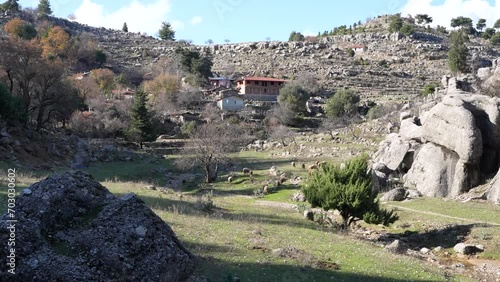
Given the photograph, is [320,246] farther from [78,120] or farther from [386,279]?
[78,120]

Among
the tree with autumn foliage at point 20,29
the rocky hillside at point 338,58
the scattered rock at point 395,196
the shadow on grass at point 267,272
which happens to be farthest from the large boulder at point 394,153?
the tree with autumn foliage at point 20,29

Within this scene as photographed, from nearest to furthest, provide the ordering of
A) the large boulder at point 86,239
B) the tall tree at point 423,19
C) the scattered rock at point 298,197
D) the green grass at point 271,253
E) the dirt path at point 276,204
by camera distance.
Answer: the large boulder at point 86,239 < the green grass at point 271,253 < the dirt path at point 276,204 < the scattered rock at point 298,197 < the tall tree at point 423,19

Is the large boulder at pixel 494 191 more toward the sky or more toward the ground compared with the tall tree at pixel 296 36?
more toward the ground

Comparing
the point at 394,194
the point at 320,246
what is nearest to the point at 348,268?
the point at 320,246

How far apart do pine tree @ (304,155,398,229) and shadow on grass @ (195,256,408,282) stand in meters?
9.98

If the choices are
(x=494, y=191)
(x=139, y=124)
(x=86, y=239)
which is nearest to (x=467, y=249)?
(x=494, y=191)

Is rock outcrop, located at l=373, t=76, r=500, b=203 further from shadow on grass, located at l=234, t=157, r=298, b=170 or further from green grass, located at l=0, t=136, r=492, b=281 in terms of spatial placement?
shadow on grass, located at l=234, t=157, r=298, b=170

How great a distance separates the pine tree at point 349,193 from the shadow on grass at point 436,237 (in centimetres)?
103

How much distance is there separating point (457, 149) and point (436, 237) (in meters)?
8.88

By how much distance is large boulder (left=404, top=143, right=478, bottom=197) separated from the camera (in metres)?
28.7

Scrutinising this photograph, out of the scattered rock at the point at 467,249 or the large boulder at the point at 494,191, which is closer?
the scattered rock at the point at 467,249

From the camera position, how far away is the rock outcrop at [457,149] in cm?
2844

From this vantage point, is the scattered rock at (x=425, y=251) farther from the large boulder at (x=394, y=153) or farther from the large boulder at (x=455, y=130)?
the large boulder at (x=394, y=153)

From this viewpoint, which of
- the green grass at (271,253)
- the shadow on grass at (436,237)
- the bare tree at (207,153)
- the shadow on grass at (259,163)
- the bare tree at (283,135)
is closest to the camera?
the green grass at (271,253)
